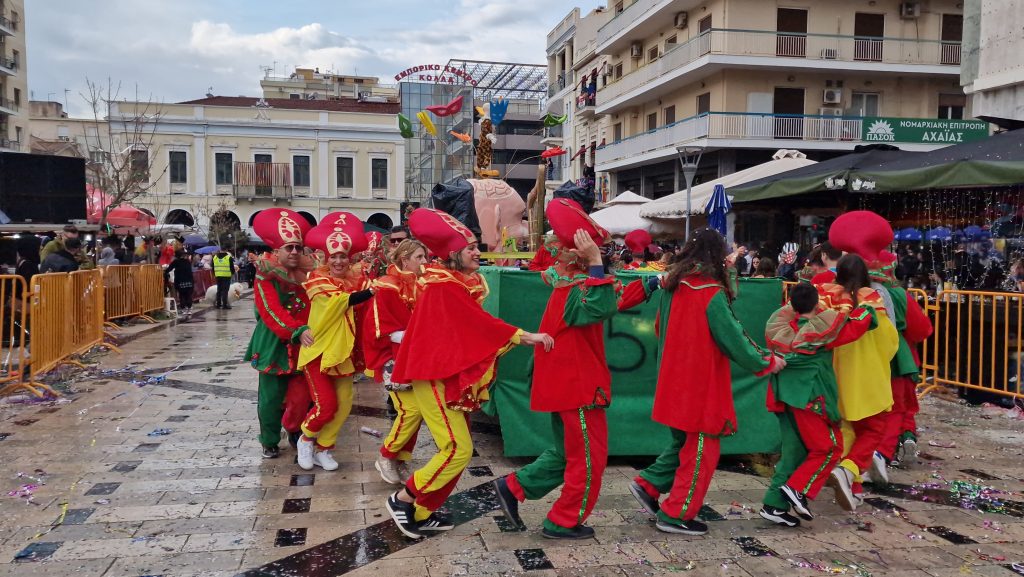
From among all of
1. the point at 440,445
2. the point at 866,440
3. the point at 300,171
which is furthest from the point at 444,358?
the point at 300,171

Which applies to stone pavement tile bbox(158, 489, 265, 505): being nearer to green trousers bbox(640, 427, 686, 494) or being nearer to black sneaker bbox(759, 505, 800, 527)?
green trousers bbox(640, 427, 686, 494)

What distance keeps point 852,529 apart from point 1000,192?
24.8 feet

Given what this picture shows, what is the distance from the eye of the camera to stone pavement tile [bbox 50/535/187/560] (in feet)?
13.7

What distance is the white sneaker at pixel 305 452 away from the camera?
5.80m

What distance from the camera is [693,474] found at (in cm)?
435

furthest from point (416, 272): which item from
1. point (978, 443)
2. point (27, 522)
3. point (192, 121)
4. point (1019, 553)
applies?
point (192, 121)

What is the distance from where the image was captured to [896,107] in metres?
26.5

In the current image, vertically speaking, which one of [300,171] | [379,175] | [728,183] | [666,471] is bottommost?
[666,471]

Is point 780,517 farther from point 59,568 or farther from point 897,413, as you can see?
point 59,568

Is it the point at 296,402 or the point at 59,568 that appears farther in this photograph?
the point at 296,402

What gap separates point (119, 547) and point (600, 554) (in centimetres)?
256

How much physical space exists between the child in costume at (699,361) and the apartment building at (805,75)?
2150 centimetres

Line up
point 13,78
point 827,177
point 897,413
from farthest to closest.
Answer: point 13,78, point 827,177, point 897,413

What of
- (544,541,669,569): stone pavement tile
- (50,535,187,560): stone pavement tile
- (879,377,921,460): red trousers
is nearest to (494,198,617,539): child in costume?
(544,541,669,569): stone pavement tile
